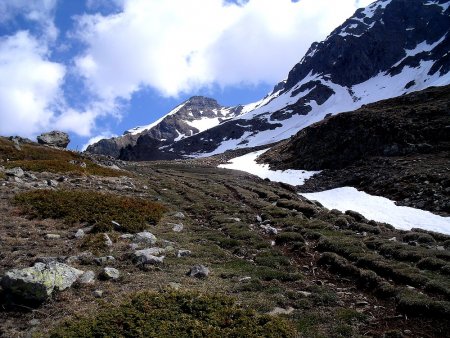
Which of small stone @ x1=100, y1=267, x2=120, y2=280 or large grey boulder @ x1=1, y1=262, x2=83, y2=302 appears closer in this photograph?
large grey boulder @ x1=1, y1=262, x2=83, y2=302

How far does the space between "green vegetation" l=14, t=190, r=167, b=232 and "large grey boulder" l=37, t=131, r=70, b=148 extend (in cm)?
6507

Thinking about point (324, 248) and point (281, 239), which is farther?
point (281, 239)

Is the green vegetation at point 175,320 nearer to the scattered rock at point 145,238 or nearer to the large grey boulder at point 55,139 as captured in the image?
the scattered rock at point 145,238

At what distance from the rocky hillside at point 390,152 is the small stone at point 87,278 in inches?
1322

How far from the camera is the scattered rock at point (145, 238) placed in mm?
19356

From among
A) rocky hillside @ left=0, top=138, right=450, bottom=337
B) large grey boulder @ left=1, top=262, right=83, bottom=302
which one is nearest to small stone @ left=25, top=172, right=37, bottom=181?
rocky hillside @ left=0, top=138, right=450, bottom=337

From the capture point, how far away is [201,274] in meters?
15.3

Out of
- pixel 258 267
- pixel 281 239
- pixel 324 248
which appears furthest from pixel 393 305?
pixel 281 239

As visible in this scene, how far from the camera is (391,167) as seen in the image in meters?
55.8

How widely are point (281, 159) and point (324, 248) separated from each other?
70846 mm

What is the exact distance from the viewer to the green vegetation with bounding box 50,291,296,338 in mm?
10680

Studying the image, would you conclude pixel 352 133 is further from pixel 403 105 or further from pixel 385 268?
pixel 385 268

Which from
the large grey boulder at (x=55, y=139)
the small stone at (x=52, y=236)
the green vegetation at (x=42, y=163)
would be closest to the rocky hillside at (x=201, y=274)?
the small stone at (x=52, y=236)

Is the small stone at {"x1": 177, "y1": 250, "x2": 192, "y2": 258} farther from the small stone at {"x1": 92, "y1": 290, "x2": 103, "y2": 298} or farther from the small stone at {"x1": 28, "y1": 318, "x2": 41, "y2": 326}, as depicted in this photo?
the small stone at {"x1": 28, "y1": 318, "x2": 41, "y2": 326}
